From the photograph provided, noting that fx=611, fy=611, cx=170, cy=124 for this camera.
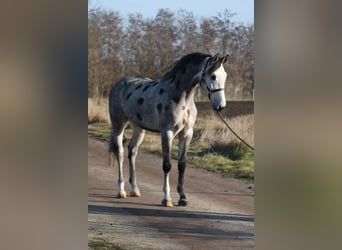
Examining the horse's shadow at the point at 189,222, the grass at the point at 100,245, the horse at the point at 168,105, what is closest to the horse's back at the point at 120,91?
the horse at the point at 168,105

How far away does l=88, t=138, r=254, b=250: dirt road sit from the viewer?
3041mm

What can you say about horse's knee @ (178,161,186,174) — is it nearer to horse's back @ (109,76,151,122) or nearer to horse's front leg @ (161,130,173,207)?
horse's front leg @ (161,130,173,207)

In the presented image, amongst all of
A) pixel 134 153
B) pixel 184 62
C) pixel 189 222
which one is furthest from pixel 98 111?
pixel 189 222

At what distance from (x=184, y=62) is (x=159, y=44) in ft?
0.51

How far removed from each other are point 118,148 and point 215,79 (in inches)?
23.9

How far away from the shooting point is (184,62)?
3.09 metres

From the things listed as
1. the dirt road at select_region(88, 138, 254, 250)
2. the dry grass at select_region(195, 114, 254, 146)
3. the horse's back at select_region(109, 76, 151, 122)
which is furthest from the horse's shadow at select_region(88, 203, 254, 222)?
the horse's back at select_region(109, 76, 151, 122)

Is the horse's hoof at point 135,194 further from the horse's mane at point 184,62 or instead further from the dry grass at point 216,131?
the horse's mane at point 184,62

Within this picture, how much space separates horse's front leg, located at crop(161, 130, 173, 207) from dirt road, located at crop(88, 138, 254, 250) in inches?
1.0

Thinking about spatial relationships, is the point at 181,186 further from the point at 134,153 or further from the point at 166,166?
the point at 134,153

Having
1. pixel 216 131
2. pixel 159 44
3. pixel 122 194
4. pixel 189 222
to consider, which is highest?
pixel 159 44

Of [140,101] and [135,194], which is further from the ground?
[140,101]

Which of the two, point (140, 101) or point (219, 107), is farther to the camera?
point (140, 101)

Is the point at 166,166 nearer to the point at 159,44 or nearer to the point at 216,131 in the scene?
the point at 216,131
